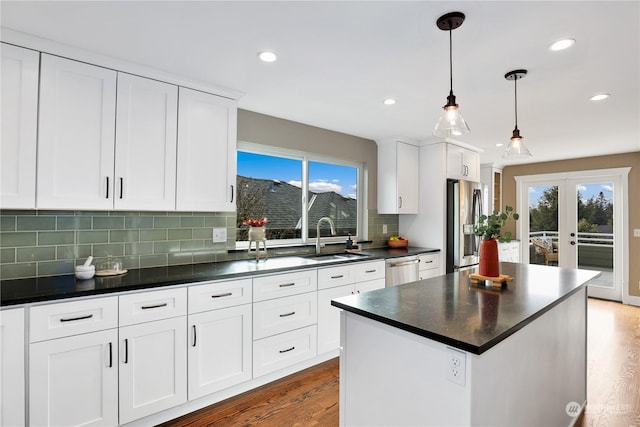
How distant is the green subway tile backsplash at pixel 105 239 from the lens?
2.11m

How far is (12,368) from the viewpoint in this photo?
1.65m

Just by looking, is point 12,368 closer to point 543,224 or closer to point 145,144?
point 145,144

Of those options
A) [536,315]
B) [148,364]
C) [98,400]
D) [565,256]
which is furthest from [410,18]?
[565,256]

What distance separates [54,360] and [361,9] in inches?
92.7

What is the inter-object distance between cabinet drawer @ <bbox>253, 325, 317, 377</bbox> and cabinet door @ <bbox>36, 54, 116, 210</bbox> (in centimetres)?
148

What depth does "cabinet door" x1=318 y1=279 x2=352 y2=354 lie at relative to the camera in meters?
2.93

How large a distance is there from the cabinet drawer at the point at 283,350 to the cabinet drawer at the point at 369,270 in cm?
69

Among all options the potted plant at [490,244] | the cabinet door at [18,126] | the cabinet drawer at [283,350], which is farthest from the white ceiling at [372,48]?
the cabinet drawer at [283,350]

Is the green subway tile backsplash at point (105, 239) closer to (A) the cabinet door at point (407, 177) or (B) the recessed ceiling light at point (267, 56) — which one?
(B) the recessed ceiling light at point (267, 56)

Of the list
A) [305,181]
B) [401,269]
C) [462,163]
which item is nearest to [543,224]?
[462,163]

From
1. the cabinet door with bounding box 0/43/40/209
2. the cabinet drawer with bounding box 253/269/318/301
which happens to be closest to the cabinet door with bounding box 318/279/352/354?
the cabinet drawer with bounding box 253/269/318/301

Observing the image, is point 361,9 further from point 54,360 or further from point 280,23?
point 54,360

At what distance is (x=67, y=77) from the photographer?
6.60 ft

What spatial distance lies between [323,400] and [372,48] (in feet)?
7.81
